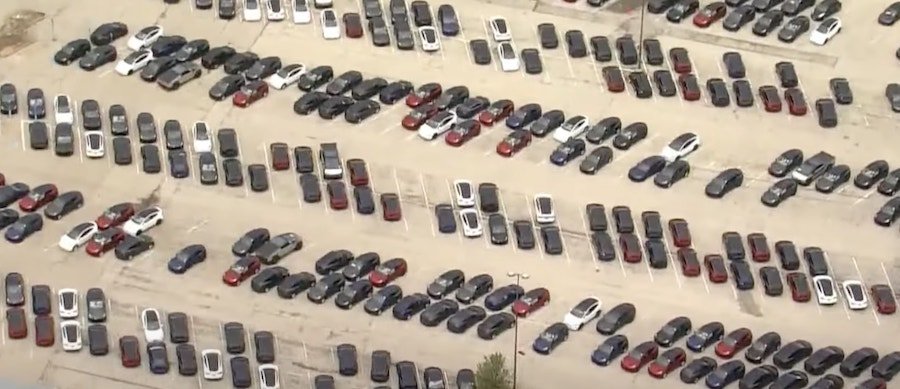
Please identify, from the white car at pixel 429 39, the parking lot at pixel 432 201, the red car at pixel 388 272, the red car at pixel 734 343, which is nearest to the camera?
the red car at pixel 734 343

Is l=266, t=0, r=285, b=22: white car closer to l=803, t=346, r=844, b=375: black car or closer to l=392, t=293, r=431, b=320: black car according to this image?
l=392, t=293, r=431, b=320: black car

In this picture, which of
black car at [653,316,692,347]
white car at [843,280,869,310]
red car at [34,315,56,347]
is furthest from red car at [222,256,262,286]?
white car at [843,280,869,310]

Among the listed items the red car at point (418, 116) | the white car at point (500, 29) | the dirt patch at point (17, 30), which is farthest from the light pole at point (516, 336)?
the dirt patch at point (17, 30)

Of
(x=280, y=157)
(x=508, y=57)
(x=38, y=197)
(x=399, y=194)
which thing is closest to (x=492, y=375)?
(x=399, y=194)

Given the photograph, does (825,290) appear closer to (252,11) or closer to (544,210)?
(544,210)

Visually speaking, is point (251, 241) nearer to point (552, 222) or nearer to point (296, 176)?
point (296, 176)

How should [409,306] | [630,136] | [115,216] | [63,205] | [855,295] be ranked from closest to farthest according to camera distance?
[409,306] → [855,295] → [115,216] → [63,205] → [630,136]

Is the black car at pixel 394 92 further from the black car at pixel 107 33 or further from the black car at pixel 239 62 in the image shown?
the black car at pixel 107 33
